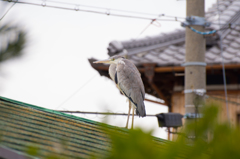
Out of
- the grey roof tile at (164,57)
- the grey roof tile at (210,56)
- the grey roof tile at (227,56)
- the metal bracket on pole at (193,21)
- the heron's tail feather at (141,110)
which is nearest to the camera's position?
the heron's tail feather at (141,110)

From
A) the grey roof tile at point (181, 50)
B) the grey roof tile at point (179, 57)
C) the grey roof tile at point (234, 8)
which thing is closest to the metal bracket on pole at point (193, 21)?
the grey roof tile at point (179, 57)

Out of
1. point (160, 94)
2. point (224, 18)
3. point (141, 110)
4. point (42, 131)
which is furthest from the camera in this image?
point (224, 18)

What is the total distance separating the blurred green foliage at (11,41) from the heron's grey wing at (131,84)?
3674 mm

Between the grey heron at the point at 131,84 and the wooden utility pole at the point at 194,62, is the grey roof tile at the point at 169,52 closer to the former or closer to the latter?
the wooden utility pole at the point at 194,62

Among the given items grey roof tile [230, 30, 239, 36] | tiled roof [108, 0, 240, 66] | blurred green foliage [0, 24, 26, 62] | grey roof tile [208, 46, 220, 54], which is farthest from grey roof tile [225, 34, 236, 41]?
blurred green foliage [0, 24, 26, 62]

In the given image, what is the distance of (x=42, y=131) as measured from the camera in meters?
2.55

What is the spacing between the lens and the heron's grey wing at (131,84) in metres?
6.05

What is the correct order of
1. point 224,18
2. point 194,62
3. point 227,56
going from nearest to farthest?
point 194,62 < point 227,56 < point 224,18

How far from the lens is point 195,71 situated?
636 centimetres

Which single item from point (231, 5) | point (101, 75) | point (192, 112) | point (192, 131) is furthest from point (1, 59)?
point (231, 5)

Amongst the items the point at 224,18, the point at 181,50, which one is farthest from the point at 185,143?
the point at 224,18

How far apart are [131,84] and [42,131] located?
12.1ft

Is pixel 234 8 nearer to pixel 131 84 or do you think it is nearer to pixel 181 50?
pixel 181 50

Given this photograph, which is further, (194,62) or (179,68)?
(179,68)
